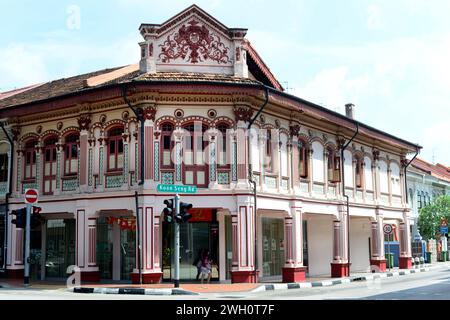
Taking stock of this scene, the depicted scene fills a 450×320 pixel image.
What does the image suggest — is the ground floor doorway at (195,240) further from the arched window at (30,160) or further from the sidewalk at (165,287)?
the arched window at (30,160)

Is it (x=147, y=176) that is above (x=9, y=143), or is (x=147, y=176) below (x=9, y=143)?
below

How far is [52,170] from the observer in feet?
81.5

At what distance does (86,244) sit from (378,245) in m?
16.1

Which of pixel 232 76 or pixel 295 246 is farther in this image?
pixel 295 246

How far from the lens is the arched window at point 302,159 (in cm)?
2602

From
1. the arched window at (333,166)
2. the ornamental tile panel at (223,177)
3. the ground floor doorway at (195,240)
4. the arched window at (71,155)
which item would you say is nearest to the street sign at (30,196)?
the arched window at (71,155)

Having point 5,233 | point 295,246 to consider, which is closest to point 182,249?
point 295,246

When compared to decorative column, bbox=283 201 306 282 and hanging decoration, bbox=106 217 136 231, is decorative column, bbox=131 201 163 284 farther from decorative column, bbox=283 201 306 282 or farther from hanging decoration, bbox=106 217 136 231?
decorative column, bbox=283 201 306 282

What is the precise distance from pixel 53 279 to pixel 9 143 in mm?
6495

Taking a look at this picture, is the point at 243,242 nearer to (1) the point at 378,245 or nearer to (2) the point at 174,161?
(2) the point at 174,161

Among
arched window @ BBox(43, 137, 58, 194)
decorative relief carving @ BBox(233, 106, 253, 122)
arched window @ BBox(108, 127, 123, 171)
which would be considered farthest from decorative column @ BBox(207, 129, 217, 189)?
arched window @ BBox(43, 137, 58, 194)

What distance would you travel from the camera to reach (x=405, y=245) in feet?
113

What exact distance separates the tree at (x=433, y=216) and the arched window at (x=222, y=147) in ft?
90.1

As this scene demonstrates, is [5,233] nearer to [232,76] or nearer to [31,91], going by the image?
[31,91]
